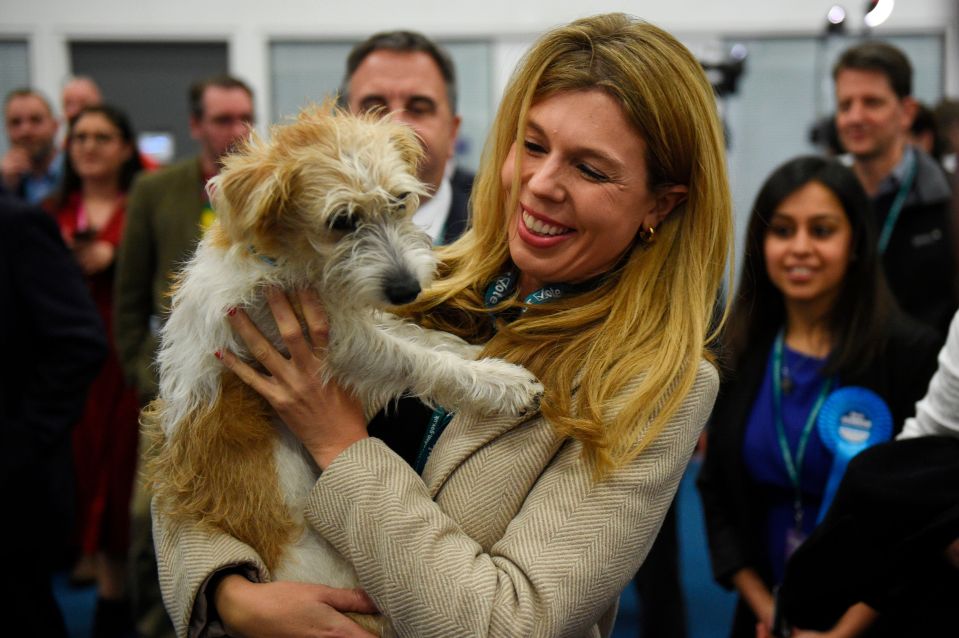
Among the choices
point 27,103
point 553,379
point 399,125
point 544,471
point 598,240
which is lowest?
point 544,471

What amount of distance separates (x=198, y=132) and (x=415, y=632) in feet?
12.1

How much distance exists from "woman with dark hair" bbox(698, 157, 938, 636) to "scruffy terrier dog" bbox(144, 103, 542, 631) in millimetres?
1422

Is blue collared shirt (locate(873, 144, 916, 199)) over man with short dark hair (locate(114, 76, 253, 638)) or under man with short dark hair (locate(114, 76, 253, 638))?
over

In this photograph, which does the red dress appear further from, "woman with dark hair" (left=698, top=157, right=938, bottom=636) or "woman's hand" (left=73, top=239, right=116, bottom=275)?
"woman with dark hair" (left=698, top=157, right=938, bottom=636)

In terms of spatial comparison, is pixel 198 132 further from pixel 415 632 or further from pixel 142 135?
pixel 142 135

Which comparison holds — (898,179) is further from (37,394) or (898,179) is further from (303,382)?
(37,394)

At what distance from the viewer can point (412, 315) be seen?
6.16ft

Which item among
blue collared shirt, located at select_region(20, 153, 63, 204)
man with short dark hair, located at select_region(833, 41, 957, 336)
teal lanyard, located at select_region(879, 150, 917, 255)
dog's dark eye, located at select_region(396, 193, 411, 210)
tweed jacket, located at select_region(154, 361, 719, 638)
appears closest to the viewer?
tweed jacket, located at select_region(154, 361, 719, 638)

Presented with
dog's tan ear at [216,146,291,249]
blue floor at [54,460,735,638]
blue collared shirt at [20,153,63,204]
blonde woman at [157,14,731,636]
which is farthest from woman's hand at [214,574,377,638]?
blue collared shirt at [20,153,63,204]

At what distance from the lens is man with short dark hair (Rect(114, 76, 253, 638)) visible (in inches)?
148

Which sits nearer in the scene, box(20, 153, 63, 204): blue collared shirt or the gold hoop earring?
the gold hoop earring

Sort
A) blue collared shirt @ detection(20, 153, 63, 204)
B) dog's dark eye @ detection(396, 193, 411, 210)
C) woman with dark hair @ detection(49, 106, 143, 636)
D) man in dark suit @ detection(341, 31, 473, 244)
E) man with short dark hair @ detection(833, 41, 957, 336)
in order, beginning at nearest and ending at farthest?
dog's dark eye @ detection(396, 193, 411, 210), man in dark suit @ detection(341, 31, 473, 244), man with short dark hair @ detection(833, 41, 957, 336), woman with dark hair @ detection(49, 106, 143, 636), blue collared shirt @ detection(20, 153, 63, 204)

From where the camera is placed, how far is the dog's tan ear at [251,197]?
1.53m

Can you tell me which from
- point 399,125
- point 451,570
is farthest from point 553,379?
point 399,125
